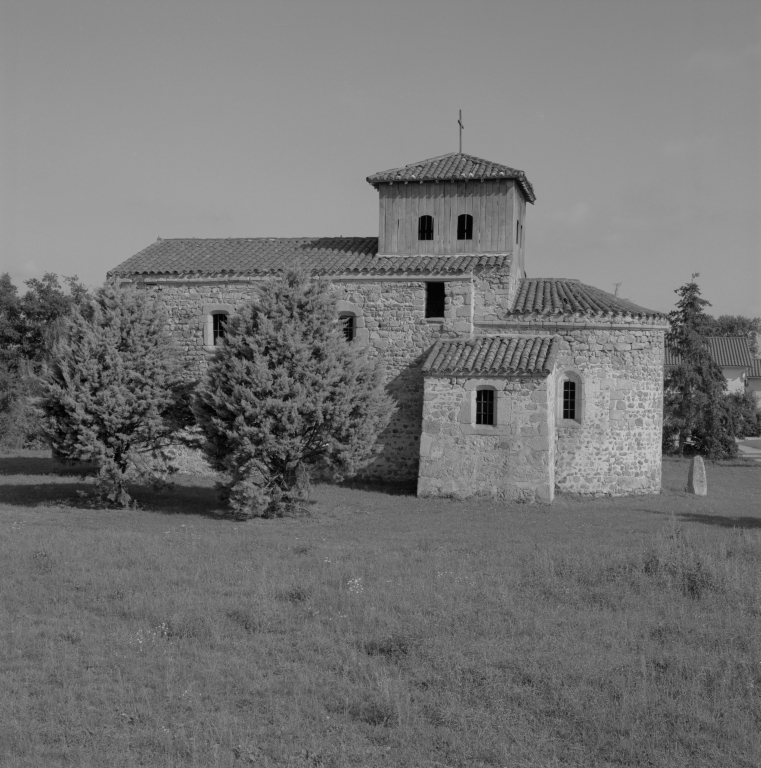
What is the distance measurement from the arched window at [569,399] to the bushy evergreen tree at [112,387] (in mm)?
10375

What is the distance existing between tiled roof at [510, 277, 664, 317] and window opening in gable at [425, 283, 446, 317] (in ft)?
6.95

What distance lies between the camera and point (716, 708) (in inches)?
309

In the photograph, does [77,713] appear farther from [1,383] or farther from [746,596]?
[1,383]

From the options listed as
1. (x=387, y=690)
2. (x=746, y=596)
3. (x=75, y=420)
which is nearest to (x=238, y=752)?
(x=387, y=690)

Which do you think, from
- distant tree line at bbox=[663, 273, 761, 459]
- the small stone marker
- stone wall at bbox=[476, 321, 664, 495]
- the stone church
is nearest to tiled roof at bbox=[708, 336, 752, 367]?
distant tree line at bbox=[663, 273, 761, 459]

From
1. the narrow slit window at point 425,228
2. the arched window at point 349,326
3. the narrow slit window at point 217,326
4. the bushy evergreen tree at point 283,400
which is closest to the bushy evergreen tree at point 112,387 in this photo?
the bushy evergreen tree at point 283,400

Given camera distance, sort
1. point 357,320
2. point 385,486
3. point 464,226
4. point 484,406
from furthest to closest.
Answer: point 464,226 → point 357,320 → point 385,486 → point 484,406

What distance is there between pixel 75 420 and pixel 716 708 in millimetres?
14740

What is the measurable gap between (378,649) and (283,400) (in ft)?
30.8

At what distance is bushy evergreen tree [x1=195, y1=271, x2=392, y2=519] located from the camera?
18.0 meters

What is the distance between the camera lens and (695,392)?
37.2m

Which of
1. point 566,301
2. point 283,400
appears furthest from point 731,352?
point 283,400

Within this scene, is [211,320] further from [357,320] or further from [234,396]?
[234,396]

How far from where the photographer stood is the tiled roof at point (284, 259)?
77.8 feet
